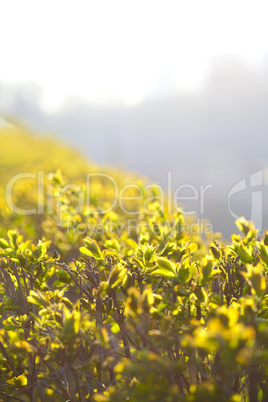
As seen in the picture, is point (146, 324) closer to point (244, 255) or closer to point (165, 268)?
point (165, 268)

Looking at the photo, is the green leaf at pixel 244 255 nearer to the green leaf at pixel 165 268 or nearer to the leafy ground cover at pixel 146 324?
the leafy ground cover at pixel 146 324

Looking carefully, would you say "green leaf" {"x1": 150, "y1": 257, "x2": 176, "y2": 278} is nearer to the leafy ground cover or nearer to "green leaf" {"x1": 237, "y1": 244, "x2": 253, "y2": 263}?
the leafy ground cover

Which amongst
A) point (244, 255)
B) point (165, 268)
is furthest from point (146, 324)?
point (244, 255)

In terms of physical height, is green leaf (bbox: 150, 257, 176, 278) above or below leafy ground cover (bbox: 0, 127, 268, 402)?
above

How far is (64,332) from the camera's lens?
4.05 feet

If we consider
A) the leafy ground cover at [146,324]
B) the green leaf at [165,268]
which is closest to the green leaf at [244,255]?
the leafy ground cover at [146,324]

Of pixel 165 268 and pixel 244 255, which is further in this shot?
pixel 244 255

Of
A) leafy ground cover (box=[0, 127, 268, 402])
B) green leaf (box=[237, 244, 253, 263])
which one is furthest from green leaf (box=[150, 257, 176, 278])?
green leaf (box=[237, 244, 253, 263])

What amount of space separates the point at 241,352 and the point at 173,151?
1436cm

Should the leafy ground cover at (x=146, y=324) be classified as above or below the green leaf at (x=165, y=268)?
below

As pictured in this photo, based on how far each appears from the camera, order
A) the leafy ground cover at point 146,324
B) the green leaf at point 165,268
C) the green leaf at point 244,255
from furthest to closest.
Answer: the green leaf at point 244,255 < the green leaf at point 165,268 < the leafy ground cover at point 146,324

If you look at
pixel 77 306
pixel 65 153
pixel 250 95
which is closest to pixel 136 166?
pixel 65 153

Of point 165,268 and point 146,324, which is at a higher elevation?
point 165,268

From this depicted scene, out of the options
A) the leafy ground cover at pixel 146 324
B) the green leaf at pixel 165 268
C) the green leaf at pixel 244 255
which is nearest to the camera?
the leafy ground cover at pixel 146 324
